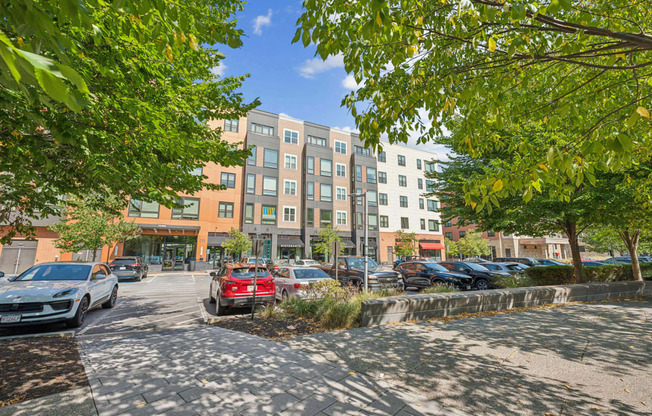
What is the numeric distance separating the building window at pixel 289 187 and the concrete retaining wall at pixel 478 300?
3015 cm

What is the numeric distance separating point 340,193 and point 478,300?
1275 inches

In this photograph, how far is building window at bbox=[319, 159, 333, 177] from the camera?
131 feet

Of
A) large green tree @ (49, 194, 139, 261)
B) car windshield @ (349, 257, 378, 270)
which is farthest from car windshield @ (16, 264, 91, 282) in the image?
large green tree @ (49, 194, 139, 261)

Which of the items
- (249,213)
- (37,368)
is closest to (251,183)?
(249,213)

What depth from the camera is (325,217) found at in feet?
127

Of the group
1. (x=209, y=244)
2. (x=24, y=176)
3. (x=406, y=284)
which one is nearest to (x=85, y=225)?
(x=209, y=244)

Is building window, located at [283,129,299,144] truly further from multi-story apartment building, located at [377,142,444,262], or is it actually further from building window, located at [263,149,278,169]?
multi-story apartment building, located at [377,142,444,262]

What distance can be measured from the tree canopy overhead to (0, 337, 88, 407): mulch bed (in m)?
5.64

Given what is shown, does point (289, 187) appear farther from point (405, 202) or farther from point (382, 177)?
point (405, 202)

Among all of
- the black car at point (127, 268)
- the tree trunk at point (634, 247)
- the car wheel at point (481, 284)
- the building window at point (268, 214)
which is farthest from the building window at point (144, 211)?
the tree trunk at point (634, 247)

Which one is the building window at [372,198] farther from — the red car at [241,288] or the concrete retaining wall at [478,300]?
the red car at [241,288]

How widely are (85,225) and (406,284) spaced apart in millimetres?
22382

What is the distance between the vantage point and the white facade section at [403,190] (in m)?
44.7

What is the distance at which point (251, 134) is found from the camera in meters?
35.8
